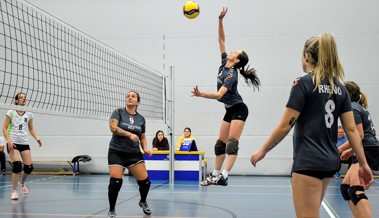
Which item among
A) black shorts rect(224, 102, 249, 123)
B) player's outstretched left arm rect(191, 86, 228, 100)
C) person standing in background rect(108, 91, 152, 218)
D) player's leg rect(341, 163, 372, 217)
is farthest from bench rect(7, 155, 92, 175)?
player's leg rect(341, 163, 372, 217)

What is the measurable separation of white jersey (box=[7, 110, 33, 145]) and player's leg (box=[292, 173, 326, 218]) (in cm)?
627

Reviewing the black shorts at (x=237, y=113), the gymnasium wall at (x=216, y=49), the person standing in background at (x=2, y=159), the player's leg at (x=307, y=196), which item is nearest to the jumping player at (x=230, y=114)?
the black shorts at (x=237, y=113)

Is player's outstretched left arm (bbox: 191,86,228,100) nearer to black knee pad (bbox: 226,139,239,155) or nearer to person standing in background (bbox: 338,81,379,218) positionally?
black knee pad (bbox: 226,139,239,155)

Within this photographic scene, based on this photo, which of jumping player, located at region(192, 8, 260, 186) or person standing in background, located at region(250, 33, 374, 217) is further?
jumping player, located at region(192, 8, 260, 186)

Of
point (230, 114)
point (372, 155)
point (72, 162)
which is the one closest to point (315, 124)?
point (372, 155)

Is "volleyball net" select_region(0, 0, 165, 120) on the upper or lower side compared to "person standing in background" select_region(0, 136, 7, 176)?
→ upper

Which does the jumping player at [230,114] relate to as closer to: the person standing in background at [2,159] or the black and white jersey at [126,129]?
the black and white jersey at [126,129]

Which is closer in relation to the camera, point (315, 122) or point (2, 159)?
point (315, 122)

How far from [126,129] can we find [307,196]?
3763 millimetres

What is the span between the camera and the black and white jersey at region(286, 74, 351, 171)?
2.59 m

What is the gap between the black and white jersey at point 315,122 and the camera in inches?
102

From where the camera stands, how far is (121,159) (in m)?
5.82

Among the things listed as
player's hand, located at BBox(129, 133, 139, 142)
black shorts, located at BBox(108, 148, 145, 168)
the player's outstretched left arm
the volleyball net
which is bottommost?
black shorts, located at BBox(108, 148, 145, 168)

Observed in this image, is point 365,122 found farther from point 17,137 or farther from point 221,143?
point 17,137
